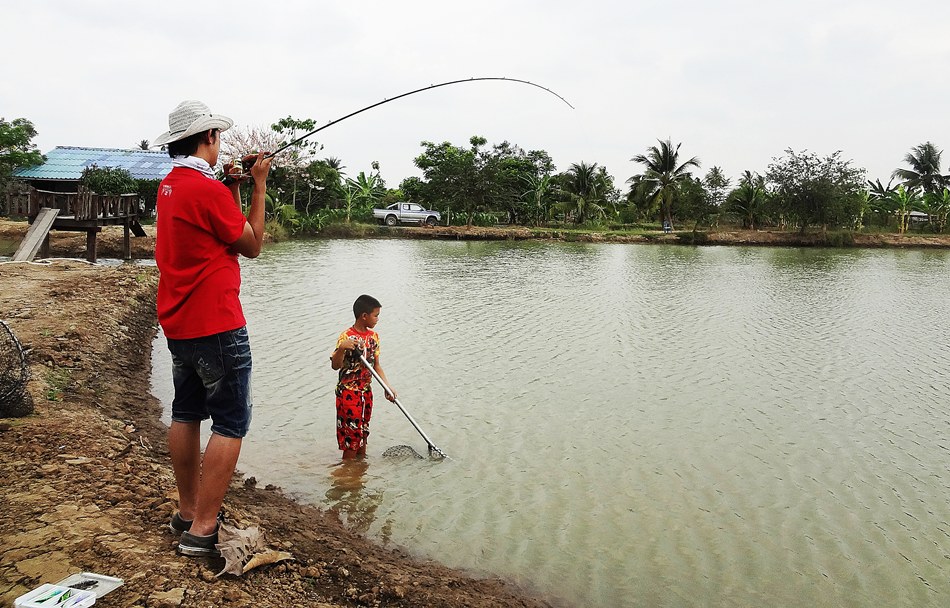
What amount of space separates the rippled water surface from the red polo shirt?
226 cm

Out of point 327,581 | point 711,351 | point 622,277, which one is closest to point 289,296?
point 711,351

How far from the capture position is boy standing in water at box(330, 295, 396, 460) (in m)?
5.15

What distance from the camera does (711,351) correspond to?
1065 cm

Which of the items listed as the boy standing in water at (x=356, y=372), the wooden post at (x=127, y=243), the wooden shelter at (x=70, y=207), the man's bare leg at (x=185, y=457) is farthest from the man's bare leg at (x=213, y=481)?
the wooden post at (x=127, y=243)

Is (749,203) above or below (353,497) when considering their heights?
above

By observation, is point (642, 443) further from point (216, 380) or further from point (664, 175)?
point (664, 175)

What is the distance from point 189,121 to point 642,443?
16.3 ft

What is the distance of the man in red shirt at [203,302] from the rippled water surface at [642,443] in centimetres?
184

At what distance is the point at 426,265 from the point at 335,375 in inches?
582

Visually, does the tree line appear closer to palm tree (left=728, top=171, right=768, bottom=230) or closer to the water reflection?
palm tree (left=728, top=171, right=768, bottom=230)

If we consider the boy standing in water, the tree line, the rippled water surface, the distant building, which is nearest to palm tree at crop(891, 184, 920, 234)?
the tree line

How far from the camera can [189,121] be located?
296 cm


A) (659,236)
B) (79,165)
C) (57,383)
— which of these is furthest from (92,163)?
(659,236)

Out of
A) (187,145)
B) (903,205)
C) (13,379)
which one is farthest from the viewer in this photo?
(903,205)
